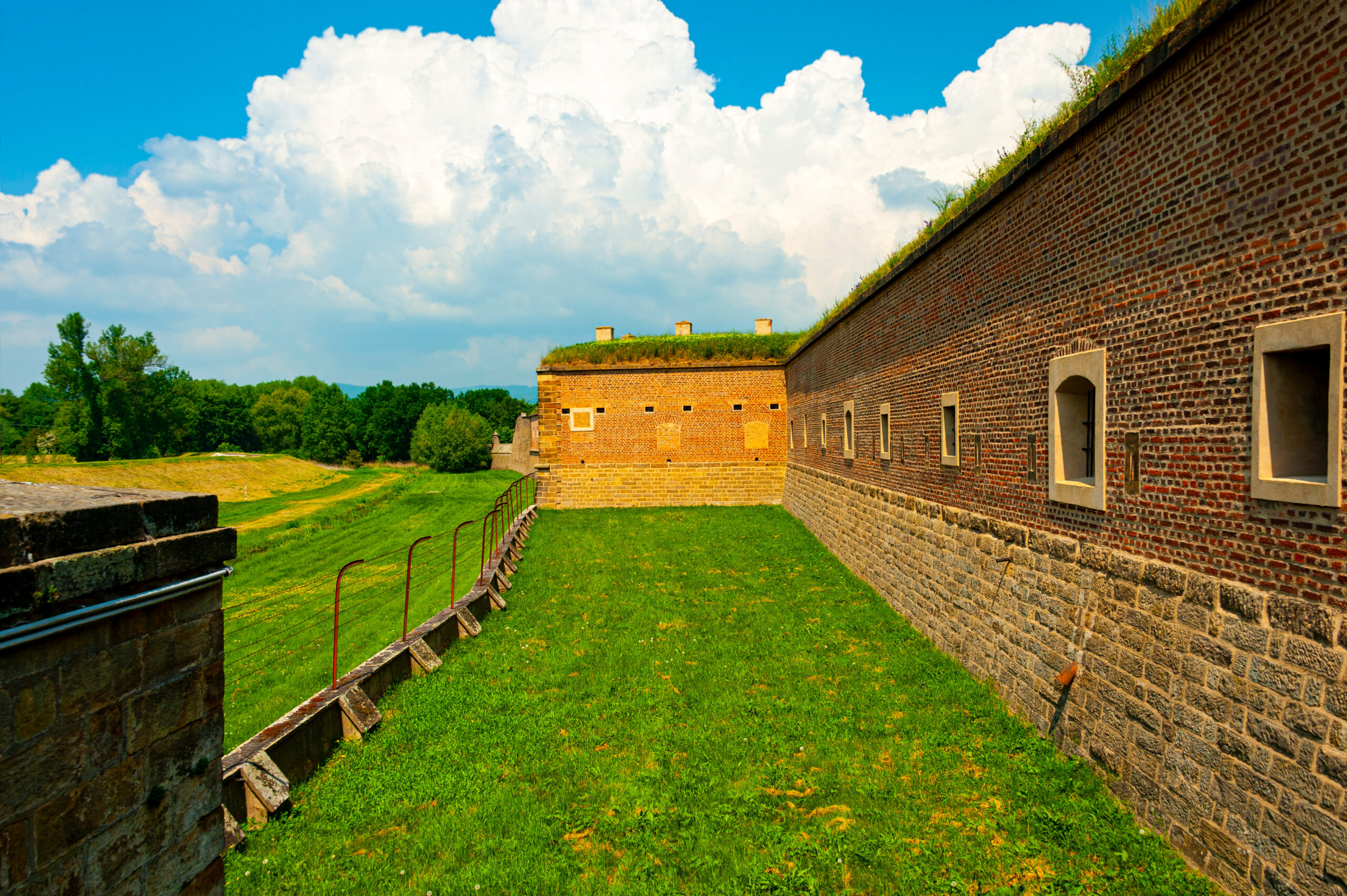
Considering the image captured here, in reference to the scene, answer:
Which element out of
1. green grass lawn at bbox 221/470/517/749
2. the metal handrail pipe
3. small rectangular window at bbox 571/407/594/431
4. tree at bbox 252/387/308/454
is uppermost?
tree at bbox 252/387/308/454

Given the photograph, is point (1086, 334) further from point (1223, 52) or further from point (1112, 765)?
point (1112, 765)

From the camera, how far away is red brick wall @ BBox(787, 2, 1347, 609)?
3949 millimetres

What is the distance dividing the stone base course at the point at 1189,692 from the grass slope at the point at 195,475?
42.6 metres

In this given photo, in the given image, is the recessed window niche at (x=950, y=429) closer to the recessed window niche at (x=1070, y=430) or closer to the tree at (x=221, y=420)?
the recessed window niche at (x=1070, y=430)

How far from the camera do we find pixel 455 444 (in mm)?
62969

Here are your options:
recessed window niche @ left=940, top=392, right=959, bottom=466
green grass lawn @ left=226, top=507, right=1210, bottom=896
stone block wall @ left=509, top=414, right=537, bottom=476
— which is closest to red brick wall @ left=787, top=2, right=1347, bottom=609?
recessed window niche @ left=940, top=392, right=959, bottom=466

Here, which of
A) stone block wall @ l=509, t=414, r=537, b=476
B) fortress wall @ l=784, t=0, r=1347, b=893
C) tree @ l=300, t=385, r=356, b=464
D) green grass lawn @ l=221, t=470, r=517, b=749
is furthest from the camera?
tree @ l=300, t=385, r=356, b=464

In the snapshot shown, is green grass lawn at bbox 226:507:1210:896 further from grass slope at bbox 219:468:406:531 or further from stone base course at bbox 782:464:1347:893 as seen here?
grass slope at bbox 219:468:406:531

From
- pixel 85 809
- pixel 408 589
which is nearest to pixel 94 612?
pixel 85 809

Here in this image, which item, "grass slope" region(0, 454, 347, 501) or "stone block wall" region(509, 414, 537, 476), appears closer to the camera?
"grass slope" region(0, 454, 347, 501)

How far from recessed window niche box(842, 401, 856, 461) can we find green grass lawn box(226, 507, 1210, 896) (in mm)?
6084

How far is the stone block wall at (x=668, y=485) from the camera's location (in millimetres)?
25312

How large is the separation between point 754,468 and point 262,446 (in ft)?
302

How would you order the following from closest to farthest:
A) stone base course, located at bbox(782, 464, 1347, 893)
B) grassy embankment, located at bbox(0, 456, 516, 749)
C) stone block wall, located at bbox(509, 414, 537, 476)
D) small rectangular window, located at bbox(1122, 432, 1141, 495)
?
1. stone base course, located at bbox(782, 464, 1347, 893)
2. small rectangular window, located at bbox(1122, 432, 1141, 495)
3. grassy embankment, located at bbox(0, 456, 516, 749)
4. stone block wall, located at bbox(509, 414, 537, 476)
